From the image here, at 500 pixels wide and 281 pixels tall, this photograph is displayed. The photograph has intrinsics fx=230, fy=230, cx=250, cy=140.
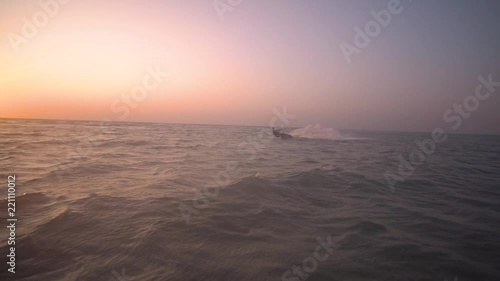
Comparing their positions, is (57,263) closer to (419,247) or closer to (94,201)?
(94,201)

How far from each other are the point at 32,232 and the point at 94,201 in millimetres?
1915

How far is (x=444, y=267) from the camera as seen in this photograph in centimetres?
389

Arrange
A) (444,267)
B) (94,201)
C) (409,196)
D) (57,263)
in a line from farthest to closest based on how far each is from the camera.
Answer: (409,196), (94,201), (444,267), (57,263)

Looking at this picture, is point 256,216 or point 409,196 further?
point 409,196

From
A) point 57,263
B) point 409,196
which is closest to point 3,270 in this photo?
point 57,263

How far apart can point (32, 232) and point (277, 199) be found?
5889mm

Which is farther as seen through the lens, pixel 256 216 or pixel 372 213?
pixel 372 213

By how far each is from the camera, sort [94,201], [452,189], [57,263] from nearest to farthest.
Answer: [57,263] → [94,201] → [452,189]

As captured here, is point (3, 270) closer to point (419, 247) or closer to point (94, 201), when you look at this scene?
point (94, 201)

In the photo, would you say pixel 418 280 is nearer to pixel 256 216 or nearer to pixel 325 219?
pixel 325 219

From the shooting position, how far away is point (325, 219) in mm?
5871

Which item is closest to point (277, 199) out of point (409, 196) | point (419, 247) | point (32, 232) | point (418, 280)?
point (419, 247)

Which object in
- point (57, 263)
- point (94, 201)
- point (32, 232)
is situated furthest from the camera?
point (94, 201)

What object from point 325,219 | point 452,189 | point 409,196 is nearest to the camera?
point 325,219
